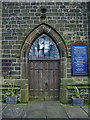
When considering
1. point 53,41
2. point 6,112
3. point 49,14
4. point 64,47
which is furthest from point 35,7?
point 6,112

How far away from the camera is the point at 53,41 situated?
7.15 m

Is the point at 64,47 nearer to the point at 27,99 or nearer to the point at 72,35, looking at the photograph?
the point at 72,35

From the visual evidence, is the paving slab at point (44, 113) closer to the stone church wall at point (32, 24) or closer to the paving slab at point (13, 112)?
the paving slab at point (13, 112)

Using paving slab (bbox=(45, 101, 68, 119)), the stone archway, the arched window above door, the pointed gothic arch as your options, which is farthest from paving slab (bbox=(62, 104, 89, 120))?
the arched window above door

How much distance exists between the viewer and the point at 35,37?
274 inches

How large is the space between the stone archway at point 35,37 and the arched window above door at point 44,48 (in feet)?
0.89

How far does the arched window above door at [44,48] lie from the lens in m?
7.16

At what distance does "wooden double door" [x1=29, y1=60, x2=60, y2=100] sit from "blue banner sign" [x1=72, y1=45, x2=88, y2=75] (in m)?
0.86

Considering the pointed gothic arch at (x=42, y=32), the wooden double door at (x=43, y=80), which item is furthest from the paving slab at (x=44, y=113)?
the pointed gothic arch at (x=42, y=32)

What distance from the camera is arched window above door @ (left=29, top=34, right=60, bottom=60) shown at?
282 inches

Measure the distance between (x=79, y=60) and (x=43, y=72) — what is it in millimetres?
1784

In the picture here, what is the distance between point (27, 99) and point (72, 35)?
3616mm

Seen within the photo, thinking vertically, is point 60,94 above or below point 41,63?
below

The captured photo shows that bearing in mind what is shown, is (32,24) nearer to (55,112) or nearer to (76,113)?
(55,112)
